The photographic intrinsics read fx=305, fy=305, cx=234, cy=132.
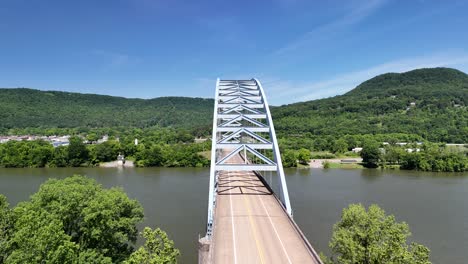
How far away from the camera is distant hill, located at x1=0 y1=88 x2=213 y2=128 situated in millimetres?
133500

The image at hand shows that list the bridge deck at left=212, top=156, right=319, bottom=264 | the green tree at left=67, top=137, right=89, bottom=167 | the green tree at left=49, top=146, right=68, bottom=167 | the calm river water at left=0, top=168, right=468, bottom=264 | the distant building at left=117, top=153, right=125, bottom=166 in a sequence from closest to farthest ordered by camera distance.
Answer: the bridge deck at left=212, top=156, right=319, bottom=264, the calm river water at left=0, top=168, right=468, bottom=264, the green tree at left=49, top=146, right=68, bottom=167, the green tree at left=67, top=137, right=89, bottom=167, the distant building at left=117, top=153, right=125, bottom=166

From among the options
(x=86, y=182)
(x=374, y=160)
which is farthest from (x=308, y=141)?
(x=86, y=182)

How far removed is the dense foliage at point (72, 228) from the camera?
360 inches

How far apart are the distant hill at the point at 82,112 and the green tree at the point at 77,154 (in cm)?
8246

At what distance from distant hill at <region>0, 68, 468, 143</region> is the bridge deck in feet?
203

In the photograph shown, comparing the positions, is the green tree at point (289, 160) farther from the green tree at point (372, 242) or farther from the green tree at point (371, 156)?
the green tree at point (372, 242)

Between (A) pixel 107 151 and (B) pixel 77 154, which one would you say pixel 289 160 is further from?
(B) pixel 77 154

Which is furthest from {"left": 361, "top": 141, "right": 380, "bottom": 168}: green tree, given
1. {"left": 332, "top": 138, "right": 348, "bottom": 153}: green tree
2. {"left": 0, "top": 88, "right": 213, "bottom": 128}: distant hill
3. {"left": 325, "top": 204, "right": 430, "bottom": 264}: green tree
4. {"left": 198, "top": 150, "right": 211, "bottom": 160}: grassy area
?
{"left": 0, "top": 88, "right": 213, "bottom": 128}: distant hill

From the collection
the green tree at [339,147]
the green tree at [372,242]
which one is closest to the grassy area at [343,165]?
the green tree at [339,147]

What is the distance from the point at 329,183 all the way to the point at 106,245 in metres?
29.1

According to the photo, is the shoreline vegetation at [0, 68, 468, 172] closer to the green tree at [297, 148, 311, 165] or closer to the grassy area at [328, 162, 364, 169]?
the green tree at [297, 148, 311, 165]

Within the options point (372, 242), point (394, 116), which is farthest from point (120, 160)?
point (394, 116)

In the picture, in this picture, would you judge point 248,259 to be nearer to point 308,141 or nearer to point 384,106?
point 308,141

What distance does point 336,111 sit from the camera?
9894 centimetres
